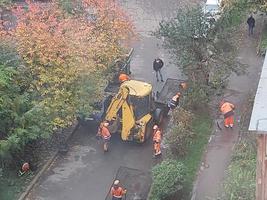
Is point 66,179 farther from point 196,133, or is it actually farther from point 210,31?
point 210,31

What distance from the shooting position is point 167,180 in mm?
20312

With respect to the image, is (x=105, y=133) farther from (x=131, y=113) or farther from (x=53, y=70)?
(x=53, y=70)

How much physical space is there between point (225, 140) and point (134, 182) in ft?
13.1

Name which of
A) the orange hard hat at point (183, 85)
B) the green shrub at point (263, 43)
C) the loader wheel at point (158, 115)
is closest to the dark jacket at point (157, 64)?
the orange hard hat at point (183, 85)

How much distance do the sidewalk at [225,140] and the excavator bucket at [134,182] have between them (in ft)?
6.22

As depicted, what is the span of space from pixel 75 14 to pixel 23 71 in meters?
4.78

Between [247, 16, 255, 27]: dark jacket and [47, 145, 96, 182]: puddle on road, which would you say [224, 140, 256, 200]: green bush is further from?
[247, 16, 255, 27]: dark jacket

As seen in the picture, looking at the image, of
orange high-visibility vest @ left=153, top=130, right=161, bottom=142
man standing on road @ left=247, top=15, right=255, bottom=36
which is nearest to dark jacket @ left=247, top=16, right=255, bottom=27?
man standing on road @ left=247, top=15, right=255, bottom=36

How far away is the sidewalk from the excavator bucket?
1.90 m

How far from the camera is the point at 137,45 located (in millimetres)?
32906

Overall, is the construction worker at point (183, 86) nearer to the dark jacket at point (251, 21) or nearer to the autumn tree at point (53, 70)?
the autumn tree at point (53, 70)

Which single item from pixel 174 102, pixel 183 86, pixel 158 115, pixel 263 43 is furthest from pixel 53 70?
pixel 263 43

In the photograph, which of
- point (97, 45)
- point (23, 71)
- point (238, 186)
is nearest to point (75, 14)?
point (97, 45)

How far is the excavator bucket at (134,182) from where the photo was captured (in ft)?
71.5
